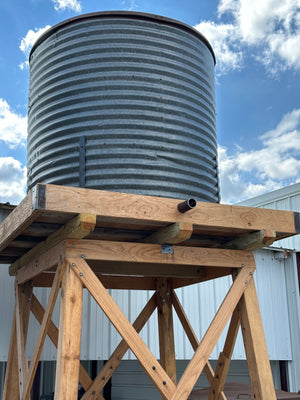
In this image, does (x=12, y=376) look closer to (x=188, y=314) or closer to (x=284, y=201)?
(x=188, y=314)

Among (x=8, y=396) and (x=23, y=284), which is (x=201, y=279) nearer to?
(x=23, y=284)

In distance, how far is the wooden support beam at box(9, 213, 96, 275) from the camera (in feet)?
13.1

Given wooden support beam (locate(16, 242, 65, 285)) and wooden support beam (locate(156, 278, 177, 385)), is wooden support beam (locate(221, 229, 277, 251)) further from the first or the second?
wooden support beam (locate(16, 242, 65, 285))

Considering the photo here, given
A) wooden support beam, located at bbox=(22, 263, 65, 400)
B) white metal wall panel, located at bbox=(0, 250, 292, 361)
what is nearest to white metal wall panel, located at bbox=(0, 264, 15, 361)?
white metal wall panel, located at bbox=(0, 250, 292, 361)

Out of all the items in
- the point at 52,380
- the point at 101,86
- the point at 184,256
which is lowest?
the point at 52,380

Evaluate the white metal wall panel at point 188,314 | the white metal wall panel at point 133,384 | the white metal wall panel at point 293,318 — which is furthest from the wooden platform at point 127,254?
the white metal wall panel at point 133,384

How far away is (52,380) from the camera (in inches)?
595

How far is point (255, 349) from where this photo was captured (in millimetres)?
4586

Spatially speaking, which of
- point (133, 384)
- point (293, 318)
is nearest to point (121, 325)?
point (293, 318)

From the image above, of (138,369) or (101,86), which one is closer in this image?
(101,86)

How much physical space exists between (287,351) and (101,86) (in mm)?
6981

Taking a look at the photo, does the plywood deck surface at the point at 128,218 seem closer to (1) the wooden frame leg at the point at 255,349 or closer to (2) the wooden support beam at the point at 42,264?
(2) the wooden support beam at the point at 42,264

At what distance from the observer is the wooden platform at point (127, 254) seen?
398 cm

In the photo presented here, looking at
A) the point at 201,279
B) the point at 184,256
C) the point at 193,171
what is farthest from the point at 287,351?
the point at 184,256
